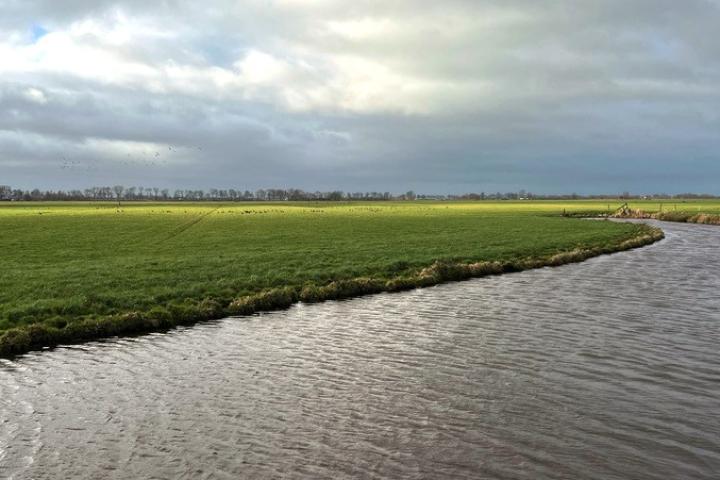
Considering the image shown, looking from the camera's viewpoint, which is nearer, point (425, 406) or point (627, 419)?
point (627, 419)

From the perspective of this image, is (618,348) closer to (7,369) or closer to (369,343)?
(369,343)

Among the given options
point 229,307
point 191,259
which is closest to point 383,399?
point 229,307

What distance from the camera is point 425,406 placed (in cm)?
1194

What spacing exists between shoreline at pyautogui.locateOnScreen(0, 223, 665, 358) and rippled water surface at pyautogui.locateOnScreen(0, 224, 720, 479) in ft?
3.94

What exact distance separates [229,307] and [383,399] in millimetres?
12119

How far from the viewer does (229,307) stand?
75.4 feet

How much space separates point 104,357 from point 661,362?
15898 millimetres

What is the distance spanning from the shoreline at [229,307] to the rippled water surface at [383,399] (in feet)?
3.94

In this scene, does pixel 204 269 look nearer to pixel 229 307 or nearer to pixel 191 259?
pixel 191 259

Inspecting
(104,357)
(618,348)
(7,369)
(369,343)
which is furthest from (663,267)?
(7,369)

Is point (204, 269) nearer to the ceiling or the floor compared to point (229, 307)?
nearer to the ceiling

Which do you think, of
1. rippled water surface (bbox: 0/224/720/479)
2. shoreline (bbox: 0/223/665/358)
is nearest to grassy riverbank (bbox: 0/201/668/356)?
shoreline (bbox: 0/223/665/358)

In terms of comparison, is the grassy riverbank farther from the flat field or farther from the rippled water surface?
the rippled water surface

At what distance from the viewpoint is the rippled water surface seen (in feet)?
31.1
